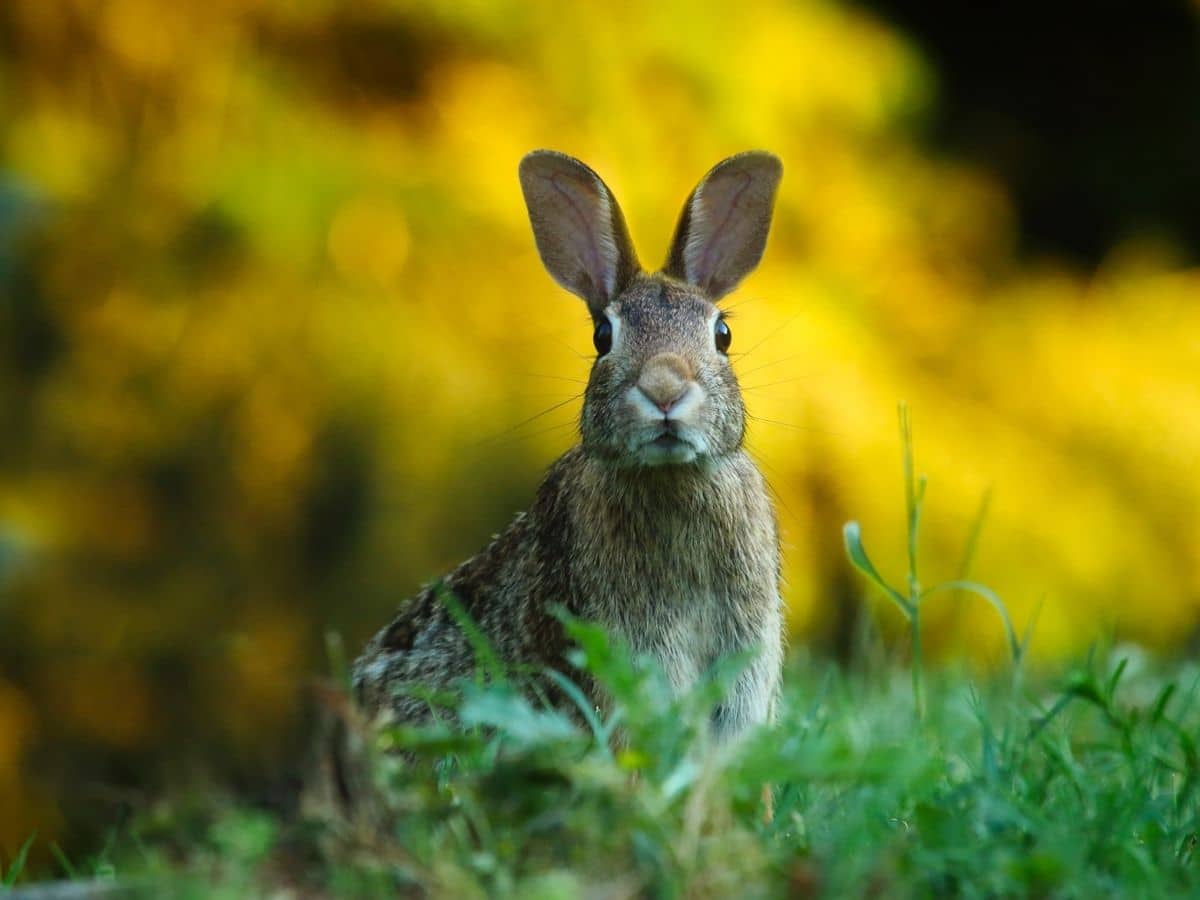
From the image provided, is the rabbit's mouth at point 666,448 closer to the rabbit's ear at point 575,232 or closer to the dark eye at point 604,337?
the dark eye at point 604,337

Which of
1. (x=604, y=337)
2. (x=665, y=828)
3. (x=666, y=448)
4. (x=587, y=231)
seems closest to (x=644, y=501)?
(x=666, y=448)

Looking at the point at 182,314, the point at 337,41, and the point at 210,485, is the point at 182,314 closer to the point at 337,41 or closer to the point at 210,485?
the point at 210,485

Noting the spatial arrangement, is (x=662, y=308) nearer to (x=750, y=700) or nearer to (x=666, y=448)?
(x=666, y=448)

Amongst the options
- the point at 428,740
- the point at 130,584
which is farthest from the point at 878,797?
the point at 130,584

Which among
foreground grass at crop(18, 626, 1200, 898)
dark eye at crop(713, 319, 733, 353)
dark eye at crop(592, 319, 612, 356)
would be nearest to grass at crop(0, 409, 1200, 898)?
foreground grass at crop(18, 626, 1200, 898)

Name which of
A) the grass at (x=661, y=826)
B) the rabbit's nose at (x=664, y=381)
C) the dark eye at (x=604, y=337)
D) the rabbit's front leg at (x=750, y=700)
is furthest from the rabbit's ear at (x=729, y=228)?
the grass at (x=661, y=826)

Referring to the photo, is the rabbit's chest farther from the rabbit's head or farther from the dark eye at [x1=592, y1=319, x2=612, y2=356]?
the dark eye at [x1=592, y1=319, x2=612, y2=356]
